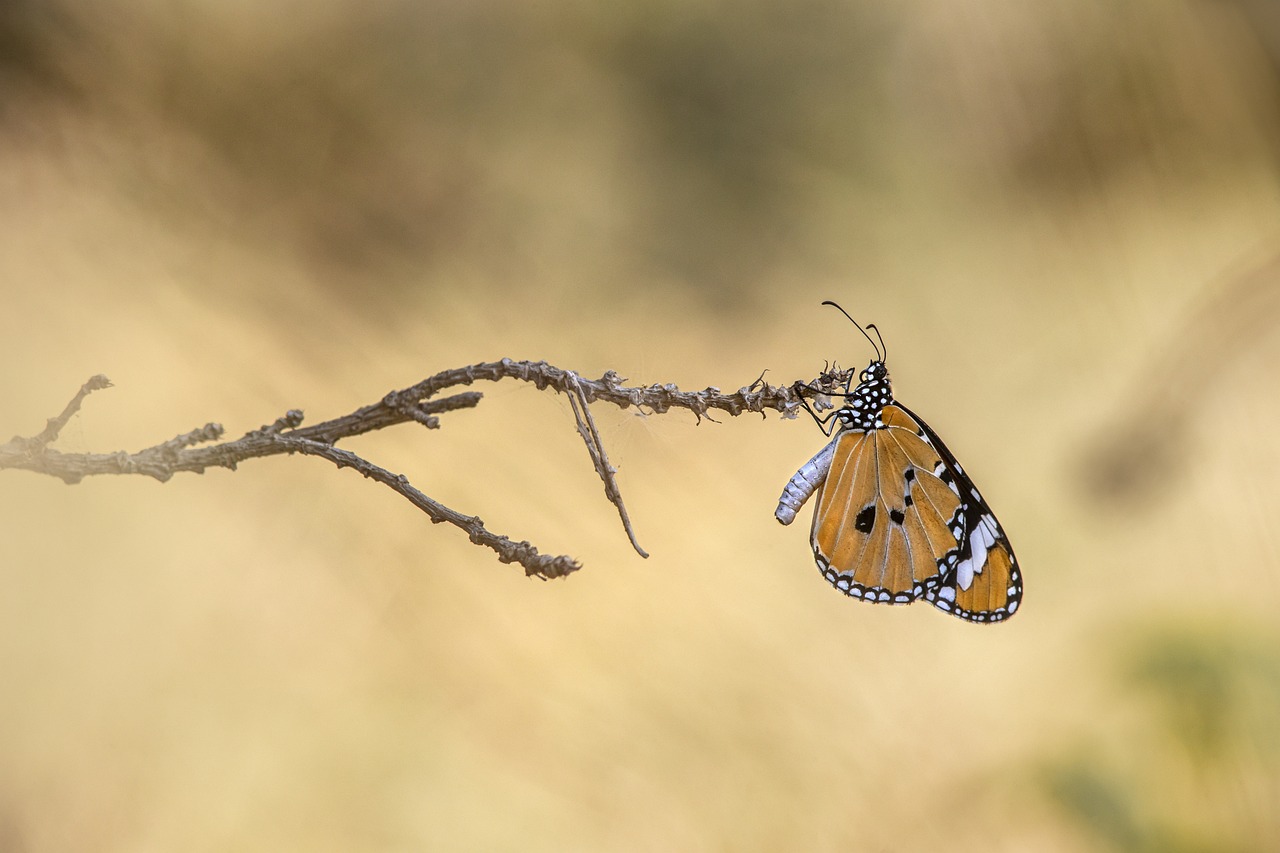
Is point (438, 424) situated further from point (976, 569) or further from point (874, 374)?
point (976, 569)

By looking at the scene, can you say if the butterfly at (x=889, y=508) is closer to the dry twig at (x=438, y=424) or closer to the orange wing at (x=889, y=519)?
the orange wing at (x=889, y=519)

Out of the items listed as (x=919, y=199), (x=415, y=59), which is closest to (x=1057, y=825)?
(x=919, y=199)

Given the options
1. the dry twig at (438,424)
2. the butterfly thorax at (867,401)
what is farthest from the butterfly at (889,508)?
the dry twig at (438,424)

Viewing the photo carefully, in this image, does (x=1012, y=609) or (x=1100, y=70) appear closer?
(x=1012, y=609)

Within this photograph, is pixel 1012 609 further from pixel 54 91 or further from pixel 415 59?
pixel 54 91

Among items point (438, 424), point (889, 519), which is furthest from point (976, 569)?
point (438, 424)

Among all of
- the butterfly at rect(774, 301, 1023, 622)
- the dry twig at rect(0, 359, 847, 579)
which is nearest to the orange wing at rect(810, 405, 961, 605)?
the butterfly at rect(774, 301, 1023, 622)
